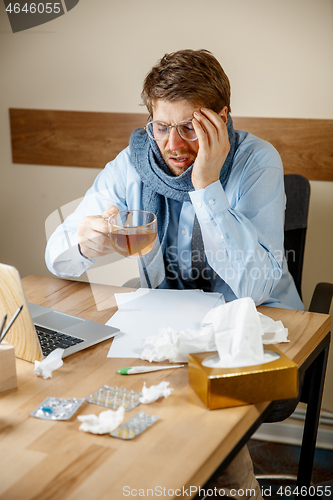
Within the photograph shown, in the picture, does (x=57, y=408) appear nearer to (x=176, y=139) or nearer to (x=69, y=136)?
(x=176, y=139)

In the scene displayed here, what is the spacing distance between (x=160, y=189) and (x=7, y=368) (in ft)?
2.70

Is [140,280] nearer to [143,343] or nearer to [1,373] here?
[143,343]

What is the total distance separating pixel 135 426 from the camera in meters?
0.71

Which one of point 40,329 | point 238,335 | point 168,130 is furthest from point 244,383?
point 168,130

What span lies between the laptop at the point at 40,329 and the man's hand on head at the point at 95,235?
0.20 meters

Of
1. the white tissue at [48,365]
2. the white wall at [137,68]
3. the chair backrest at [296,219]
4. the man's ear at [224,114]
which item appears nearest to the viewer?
the white tissue at [48,365]

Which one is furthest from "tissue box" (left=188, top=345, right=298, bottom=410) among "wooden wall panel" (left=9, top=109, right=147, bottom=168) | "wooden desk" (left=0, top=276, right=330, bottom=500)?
"wooden wall panel" (left=9, top=109, right=147, bottom=168)

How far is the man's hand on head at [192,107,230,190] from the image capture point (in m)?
1.27

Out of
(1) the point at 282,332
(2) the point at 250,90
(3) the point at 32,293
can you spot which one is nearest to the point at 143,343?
(1) the point at 282,332

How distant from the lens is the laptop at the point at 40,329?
2.84 ft

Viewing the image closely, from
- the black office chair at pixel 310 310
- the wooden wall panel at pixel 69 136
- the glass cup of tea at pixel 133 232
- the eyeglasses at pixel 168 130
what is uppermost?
the eyeglasses at pixel 168 130

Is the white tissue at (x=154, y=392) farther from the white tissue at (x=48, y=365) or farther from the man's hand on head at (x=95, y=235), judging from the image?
the man's hand on head at (x=95, y=235)

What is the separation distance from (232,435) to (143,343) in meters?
0.33

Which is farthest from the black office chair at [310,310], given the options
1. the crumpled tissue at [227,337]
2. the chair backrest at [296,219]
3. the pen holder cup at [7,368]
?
the pen holder cup at [7,368]
